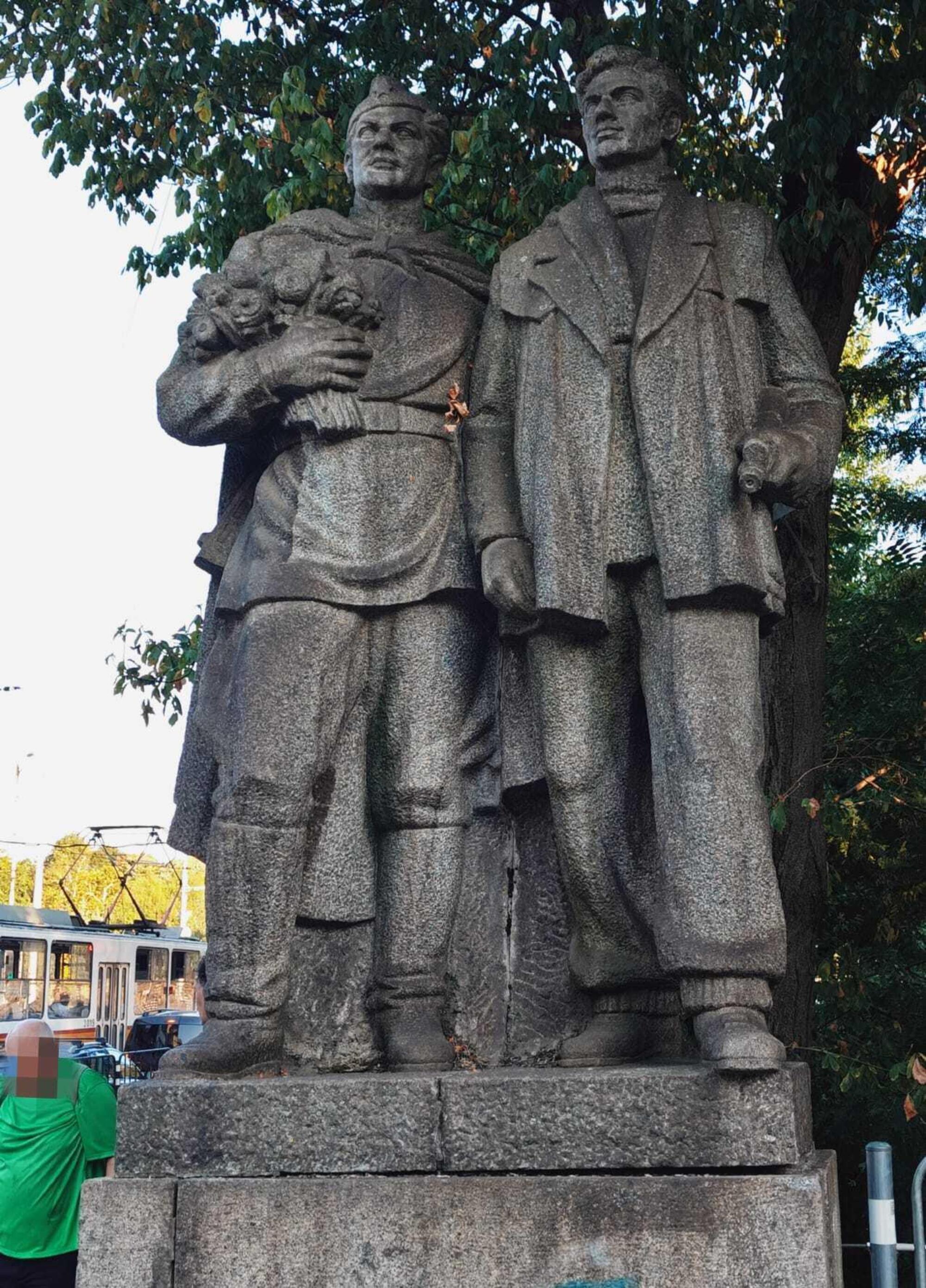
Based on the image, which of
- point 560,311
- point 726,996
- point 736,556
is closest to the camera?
point 726,996

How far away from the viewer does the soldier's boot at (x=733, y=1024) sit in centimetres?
367

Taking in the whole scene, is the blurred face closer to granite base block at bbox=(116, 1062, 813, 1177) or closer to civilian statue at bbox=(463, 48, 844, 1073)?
granite base block at bbox=(116, 1062, 813, 1177)

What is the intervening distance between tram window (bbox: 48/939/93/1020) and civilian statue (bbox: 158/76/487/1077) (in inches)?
683

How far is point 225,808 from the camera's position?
4.36 meters

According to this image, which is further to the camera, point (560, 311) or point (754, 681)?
point (560, 311)

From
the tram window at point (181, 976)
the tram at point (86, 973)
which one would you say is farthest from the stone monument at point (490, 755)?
the tram window at point (181, 976)

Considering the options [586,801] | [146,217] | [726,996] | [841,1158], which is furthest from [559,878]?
[146,217]

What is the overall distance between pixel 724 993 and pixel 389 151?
275cm

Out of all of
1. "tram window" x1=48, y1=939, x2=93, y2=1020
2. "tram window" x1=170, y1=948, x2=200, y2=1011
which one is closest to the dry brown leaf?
"tram window" x1=48, y1=939, x2=93, y2=1020

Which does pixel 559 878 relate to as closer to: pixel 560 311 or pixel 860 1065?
pixel 560 311

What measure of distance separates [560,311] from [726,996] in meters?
1.92

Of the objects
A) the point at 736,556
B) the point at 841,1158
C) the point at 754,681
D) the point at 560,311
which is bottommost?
the point at 841,1158

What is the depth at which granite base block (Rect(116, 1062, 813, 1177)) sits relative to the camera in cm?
367

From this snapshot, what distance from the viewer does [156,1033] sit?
79.6 feet
